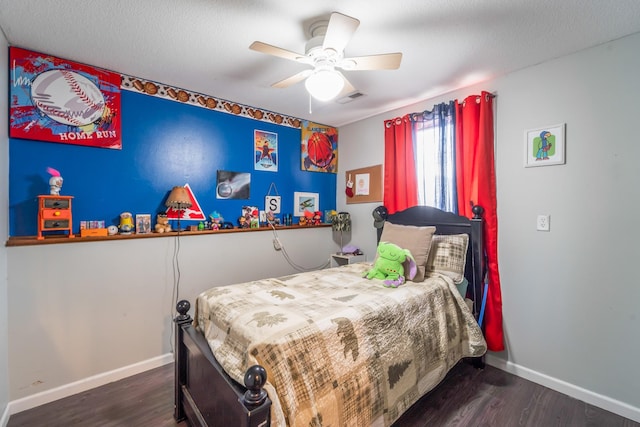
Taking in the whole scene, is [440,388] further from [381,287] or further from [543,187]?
[543,187]

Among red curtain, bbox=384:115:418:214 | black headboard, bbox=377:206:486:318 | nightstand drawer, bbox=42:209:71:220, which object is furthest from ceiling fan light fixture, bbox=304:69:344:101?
nightstand drawer, bbox=42:209:71:220

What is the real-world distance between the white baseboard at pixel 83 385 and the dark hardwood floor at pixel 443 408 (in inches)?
1.5

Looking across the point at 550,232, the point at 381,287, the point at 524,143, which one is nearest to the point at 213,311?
the point at 381,287

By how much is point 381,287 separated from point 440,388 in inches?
35.2

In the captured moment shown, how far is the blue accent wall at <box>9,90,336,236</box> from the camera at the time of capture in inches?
78.0

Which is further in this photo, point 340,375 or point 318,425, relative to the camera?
point 340,375

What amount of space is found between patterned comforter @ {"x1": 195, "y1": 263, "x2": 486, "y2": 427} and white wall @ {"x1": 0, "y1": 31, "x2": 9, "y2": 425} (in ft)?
3.96

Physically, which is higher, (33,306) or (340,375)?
(33,306)

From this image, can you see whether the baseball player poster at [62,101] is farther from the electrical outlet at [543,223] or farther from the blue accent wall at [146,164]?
the electrical outlet at [543,223]

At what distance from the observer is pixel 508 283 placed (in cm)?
233

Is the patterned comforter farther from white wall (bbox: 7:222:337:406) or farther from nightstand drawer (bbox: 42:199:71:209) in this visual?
nightstand drawer (bbox: 42:199:71:209)

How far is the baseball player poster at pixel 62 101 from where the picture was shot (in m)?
1.93

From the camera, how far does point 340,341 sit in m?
1.39

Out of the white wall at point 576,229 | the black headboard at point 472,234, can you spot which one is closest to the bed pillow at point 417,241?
the black headboard at point 472,234
